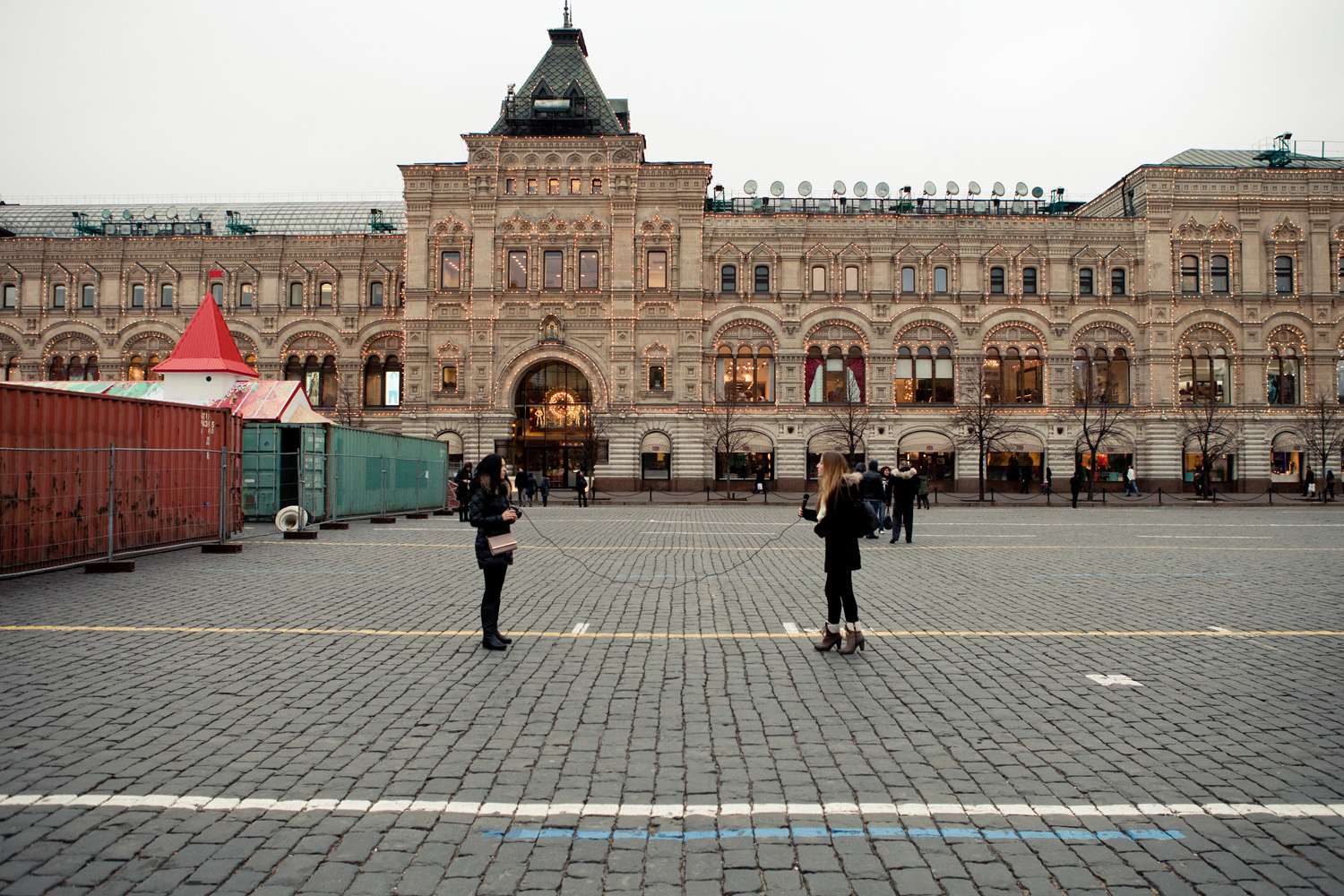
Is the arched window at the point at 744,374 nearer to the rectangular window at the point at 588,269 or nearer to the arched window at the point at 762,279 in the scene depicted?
the arched window at the point at 762,279

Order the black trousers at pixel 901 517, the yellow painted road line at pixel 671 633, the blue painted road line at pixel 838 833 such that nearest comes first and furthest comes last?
the blue painted road line at pixel 838 833 < the yellow painted road line at pixel 671 633 < the black trousers at pixel 901 517

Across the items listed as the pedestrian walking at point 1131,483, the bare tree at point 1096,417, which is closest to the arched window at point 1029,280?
the bare tree at point 1096,417

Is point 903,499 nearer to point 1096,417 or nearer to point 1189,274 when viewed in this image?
point 1096,417

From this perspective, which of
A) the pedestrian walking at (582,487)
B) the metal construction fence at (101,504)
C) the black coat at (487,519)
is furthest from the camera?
the pedestrian walking at (582,487)

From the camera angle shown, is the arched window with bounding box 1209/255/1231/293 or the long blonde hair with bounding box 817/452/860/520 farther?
the arched window with bounding box 1209/255/1231/293

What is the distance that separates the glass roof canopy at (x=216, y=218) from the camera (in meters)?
55.2

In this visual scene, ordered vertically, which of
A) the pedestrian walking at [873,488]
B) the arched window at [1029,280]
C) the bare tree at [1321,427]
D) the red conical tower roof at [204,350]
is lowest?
the pedestrian walking at [873,488]

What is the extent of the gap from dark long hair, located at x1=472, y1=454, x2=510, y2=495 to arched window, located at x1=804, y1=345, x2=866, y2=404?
4049 centimetres

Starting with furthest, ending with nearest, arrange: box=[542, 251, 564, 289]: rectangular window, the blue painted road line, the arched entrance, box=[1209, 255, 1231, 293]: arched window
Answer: the arched entrance < box=[1209, 255, 1231, 293]: arched window < box=[542, 251, 564, 289]: rectangular window < the blue painted road line

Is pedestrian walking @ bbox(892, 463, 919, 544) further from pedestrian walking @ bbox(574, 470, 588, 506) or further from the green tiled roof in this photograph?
the green tiled roof

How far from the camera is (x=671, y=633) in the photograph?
819 cm

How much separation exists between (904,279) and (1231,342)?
19.8 metres

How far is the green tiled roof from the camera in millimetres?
49594

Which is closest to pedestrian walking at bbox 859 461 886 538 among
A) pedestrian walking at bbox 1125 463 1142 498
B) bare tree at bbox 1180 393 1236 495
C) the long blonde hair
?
the long blonde hair
